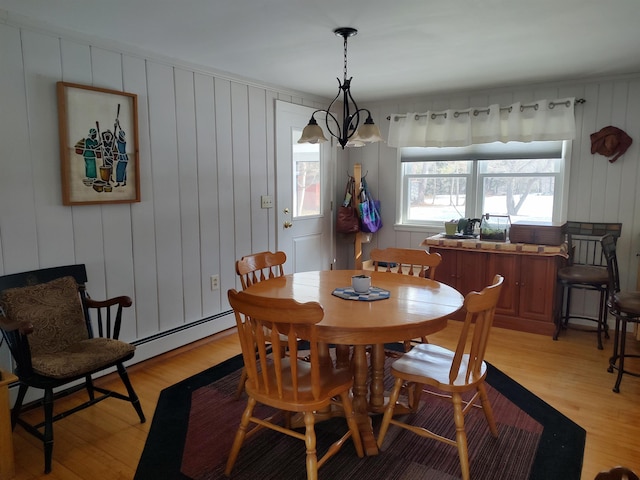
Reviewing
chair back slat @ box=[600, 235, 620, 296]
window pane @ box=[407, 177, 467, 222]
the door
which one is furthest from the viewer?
window pane @ box=[407, 177, 467, 222]

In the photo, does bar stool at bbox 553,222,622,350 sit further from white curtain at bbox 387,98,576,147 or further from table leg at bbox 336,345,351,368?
table leg at bbox 336,345,351,368

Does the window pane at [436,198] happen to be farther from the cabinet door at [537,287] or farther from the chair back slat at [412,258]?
the chair back slat at [412,258]

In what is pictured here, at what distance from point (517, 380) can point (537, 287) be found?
1.14m

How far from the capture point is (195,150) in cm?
352

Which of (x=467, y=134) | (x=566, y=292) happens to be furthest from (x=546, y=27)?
(x=566, y=292)

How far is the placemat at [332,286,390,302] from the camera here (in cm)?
227

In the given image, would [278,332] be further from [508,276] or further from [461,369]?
[508,276]

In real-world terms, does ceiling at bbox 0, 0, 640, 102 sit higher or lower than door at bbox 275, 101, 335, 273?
higher

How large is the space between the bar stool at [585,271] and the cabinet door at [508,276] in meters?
0.33

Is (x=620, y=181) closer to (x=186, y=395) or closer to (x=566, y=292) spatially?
(x=566, y=292)

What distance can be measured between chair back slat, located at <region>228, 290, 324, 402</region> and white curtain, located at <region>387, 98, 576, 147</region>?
3163mm

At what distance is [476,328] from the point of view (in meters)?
1.89

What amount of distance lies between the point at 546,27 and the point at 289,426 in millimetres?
2604

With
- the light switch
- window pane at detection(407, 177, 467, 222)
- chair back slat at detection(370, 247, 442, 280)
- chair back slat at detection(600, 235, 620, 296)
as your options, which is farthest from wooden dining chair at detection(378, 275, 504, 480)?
window pane at detection(407, 177, 467, 222)
